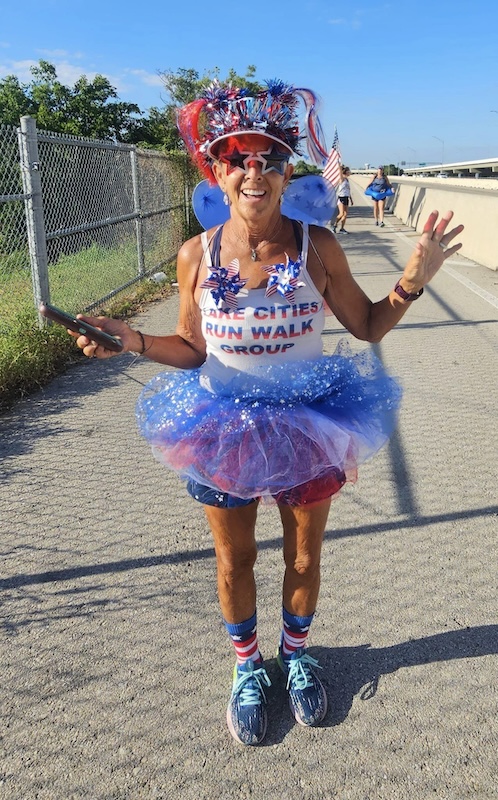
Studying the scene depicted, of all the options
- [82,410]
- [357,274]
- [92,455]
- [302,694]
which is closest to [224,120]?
[302,694]

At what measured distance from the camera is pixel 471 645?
2381 millimetres

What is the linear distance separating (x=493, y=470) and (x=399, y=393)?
2027 mm

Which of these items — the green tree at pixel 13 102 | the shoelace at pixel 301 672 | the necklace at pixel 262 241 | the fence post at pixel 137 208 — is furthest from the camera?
the green tree at pixel 13 102

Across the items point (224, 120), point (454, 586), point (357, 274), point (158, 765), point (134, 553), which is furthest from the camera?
point (357, 274)

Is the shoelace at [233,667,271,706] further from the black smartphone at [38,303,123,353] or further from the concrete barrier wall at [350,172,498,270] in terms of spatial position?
the concrete barrier wall at [350,172,498,270]

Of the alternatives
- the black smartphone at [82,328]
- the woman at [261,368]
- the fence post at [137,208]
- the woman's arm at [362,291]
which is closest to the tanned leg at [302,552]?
the woman at [261,368]

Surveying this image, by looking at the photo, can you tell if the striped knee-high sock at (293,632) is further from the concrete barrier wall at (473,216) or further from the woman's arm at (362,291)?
the concrete barrier wall at (473,216)

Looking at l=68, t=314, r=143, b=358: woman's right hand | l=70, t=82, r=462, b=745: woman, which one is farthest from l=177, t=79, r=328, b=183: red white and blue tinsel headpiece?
l=68, t=314, r=143, b=358: woman's right hand

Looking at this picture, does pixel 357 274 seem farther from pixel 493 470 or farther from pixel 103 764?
pixel 103 764

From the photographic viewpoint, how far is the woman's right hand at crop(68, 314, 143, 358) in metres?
1.82

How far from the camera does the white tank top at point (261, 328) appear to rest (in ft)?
5.97

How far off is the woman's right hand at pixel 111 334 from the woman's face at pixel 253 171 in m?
0.52

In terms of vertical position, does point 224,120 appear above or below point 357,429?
above

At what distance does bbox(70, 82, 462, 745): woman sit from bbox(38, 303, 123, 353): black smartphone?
0.04 metres
